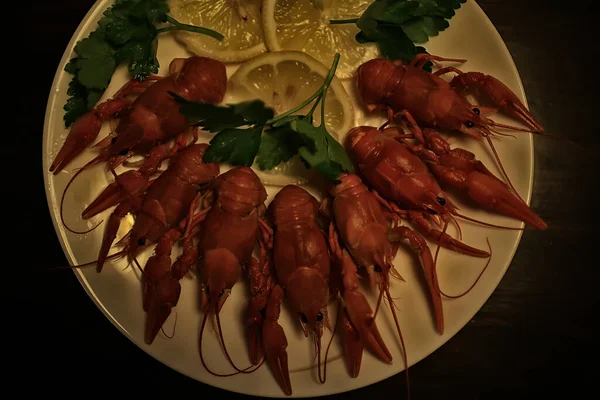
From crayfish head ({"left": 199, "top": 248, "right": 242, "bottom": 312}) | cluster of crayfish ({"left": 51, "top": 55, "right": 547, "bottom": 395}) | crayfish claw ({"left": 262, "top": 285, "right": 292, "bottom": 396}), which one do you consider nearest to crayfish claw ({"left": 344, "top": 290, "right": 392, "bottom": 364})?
cluster of crayfish ({"left": 51, "top": 55, "right": 547, "bottom": 395})

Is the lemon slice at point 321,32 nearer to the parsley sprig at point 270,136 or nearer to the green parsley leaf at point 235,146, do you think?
the parsley sprig at point 270,136

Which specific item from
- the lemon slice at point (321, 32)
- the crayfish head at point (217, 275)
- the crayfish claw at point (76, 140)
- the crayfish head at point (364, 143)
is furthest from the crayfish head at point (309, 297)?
the crayfish claw at point (76, 140)

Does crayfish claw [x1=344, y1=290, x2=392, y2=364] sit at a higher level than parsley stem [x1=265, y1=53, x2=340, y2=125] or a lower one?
lower

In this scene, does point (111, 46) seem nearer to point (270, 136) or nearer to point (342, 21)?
point (270, 136)

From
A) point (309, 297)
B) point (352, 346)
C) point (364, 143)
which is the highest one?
point (364, 143)

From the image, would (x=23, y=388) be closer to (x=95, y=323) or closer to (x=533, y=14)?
(x=95, y=323)

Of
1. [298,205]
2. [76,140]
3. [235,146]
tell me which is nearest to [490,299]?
[298,205]

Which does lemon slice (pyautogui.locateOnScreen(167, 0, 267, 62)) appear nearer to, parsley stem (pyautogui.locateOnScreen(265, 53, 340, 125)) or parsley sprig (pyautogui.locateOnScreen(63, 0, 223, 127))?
parsley sprig (pyautogui.locateOnScreen(63, 0, 223, 127))
